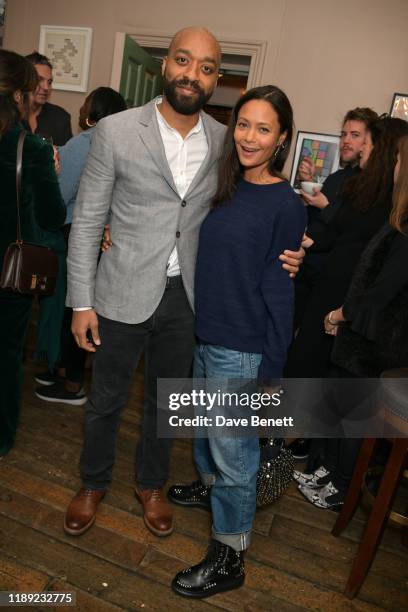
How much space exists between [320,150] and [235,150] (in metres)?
2.91

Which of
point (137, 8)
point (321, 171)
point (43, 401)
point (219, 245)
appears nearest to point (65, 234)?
point (43, 401)

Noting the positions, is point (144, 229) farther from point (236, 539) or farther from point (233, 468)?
point (236, 539)

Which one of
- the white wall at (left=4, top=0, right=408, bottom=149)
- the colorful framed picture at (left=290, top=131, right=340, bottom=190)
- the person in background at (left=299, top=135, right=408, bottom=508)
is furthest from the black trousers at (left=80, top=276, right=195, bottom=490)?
the white wall at (left=4, top=0, right=408, bottom=149)

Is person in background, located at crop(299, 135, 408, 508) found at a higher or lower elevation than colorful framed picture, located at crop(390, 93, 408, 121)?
lower

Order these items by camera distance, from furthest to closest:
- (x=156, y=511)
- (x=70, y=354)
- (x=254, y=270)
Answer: (x=70, y=354) < (x=156, y=511) < (x=254, y=270)

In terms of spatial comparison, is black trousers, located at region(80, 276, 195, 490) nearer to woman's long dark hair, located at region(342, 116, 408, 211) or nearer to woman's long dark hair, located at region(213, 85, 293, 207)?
woman's long dark hair, located at region(213, 85, 293, 207)

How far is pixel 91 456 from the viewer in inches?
67.9

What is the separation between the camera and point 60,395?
8.74 ft

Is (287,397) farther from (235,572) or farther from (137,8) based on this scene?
(137,8)

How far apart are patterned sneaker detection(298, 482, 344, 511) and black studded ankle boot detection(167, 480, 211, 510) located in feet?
1.53

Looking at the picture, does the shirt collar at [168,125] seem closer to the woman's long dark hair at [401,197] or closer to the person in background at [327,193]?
the woman's long dark hair at [401,197]

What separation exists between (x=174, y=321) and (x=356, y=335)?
0.73m

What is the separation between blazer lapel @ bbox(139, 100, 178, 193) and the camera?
143 centimetres

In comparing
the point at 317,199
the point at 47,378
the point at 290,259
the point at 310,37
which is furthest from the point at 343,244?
the point at 310,37
